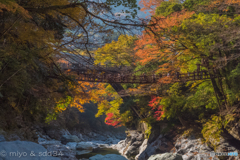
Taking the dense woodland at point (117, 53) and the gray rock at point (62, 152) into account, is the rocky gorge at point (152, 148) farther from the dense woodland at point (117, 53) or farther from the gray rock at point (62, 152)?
the dense woodland at point (117, 53)

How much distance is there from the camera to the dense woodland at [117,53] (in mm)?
3184

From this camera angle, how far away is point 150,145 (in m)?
11.8

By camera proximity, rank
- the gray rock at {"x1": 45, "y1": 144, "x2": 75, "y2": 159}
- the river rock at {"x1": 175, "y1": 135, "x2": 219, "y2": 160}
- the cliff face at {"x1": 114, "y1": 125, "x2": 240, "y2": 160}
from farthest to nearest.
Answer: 1. the river rock at {"x1": 175, "y1": 135, "x2": 219, "y2": 160}
2. the gray rock at {"x1": 45, "y1": 144, "x2": 75, "y2": 159}
3. the cliff face at {"x1": 114, "y1": 125, "x2": 240, "y2": 160}

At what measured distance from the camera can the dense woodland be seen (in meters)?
3.18

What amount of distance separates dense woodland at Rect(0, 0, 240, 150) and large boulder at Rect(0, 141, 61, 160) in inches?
40.6

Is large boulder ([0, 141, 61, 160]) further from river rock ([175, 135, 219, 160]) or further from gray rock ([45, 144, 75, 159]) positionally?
river rock ([175, 135, 219, 160])

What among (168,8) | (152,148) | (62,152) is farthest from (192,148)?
(168,8)

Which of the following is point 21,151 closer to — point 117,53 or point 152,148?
point 152,148

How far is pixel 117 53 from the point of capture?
1337 cm

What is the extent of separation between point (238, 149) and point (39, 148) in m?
7.95

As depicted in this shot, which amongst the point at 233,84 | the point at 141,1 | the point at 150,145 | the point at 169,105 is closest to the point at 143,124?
the point at 150,145

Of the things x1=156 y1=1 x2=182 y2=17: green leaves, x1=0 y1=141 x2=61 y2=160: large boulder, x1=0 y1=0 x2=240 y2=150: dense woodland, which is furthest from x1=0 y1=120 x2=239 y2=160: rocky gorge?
x1=156 y1=1 x2=182 y2=17: green leaves

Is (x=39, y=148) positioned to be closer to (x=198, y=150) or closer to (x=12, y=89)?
(x=12, y=89)

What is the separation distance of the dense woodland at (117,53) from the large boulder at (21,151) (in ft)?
3.38
